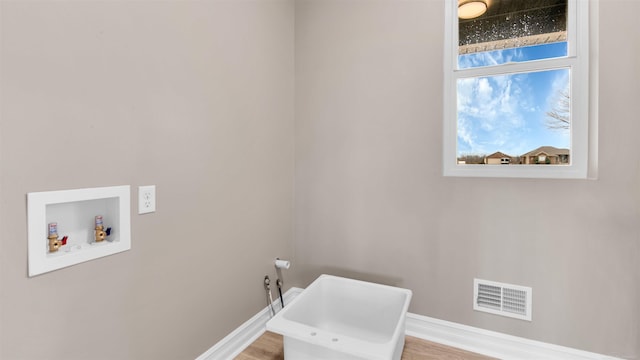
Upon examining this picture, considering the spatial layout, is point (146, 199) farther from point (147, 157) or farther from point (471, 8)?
point (471, 8)

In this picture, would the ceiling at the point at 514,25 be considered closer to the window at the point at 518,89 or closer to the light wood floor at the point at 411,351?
the window at the point at 518,89

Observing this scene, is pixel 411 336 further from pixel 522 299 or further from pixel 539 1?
pixel 539 1

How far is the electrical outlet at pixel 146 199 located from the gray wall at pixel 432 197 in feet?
3.57

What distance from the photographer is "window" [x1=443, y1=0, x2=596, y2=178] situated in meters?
1.53

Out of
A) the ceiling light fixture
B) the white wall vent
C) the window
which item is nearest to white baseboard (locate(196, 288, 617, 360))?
the white wall vent

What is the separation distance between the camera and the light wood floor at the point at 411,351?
A: 1624 millimetres

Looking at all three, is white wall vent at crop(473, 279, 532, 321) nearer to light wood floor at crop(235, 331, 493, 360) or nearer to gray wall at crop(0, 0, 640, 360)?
gray wall at crop(0, 0, 640, 360)

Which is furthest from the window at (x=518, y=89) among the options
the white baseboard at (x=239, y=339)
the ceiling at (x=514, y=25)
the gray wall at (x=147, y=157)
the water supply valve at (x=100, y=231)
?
the water supply valve at (x=100, y=231)

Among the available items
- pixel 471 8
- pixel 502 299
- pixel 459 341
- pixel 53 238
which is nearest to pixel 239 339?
pixel 53 238

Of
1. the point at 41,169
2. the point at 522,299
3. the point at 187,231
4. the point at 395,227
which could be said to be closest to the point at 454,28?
the point at 395,227

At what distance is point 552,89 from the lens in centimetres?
160

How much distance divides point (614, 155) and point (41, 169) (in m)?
2.30

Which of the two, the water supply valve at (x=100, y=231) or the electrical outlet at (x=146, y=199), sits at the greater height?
the electrical outlet at (x=146, y=199)

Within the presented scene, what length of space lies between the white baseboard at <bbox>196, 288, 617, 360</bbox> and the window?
2.92 feet
